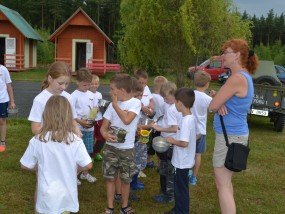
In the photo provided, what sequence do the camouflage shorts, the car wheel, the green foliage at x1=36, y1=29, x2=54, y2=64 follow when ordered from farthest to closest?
1. the green foliage at x1=36, y1=29, x2=54, y2=64
2. the car wheel
3. the camouflage shorts

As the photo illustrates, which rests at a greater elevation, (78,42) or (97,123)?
(78,42)

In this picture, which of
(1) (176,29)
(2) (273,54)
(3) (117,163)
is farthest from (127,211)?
(2) (273,54)

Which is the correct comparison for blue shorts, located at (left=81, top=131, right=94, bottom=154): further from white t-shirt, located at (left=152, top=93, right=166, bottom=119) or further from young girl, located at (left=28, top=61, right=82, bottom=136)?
young girl, located at (left=28, top=61, right=82, bottom=136)

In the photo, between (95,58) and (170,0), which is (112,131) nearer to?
(170,0)

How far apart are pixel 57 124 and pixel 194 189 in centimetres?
309

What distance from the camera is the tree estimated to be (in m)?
9.65

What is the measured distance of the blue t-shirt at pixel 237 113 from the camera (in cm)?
351

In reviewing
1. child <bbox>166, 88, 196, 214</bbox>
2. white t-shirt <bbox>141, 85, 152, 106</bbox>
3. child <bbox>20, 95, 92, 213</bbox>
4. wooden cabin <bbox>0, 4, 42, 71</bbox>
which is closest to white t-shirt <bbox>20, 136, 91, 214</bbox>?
child <bbox>20, 95, 92, 213</bbox>

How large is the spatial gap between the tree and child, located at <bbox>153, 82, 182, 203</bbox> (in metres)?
4.92

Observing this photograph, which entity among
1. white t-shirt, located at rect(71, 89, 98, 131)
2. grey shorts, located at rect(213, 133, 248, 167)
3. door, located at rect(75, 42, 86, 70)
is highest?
door, located at rect(75, 42, 86, 70)

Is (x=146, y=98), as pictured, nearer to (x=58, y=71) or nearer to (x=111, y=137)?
(x=111, y=137)

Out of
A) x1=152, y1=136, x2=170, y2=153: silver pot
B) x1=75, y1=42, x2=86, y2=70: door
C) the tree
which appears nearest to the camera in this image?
x1=152, y1=136, x2=170, y2=153: silver pot

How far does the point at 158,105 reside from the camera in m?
5.68

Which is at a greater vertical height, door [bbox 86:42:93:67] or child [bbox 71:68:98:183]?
door [bbox 86:42:93:67]
